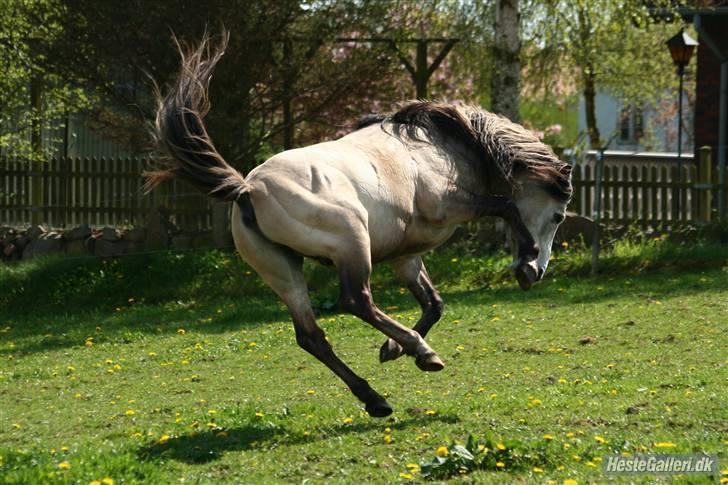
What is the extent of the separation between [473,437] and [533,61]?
21.6 metres

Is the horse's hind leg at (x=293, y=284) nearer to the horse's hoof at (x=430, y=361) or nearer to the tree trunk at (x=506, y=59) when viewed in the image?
the horse's hoof at (x=430, y=361)

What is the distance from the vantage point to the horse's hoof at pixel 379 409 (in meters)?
7.23

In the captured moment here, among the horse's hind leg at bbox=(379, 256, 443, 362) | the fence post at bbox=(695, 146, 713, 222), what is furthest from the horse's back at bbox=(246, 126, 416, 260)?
the fence post at bbox=(695, 146, 713, 222)

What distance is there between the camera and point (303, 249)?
727cm

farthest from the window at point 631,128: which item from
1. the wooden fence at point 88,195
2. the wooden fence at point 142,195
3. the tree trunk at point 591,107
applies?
the wooden fence at point 88,195

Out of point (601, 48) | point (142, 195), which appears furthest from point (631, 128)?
point (142, 195)

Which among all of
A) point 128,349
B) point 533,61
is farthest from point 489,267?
point 533,61

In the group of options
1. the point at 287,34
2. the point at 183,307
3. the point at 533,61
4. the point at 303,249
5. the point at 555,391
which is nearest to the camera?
the point at 303,249

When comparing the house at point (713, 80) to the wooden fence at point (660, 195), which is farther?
the house at point (713, 80)

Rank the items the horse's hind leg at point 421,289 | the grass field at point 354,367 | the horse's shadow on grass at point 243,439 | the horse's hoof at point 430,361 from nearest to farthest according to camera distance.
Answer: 1. the grass field at point 354,367
2. the horse's shadow on grass at point 243,439
3. the horse's hoof at point 430,361
4. the horse's hind leg at point 421,289

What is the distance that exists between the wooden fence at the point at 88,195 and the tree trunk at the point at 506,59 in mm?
4751

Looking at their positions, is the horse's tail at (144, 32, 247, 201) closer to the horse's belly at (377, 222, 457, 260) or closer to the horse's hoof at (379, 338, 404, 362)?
the horse's belly at (377, 222, 457, 260)

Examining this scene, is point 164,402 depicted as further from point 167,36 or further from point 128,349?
point 167,36

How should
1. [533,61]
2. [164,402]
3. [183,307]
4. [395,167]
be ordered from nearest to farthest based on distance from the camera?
1. [395,167]
2. [164,402]
3. [183,307]
4. [533,61]
